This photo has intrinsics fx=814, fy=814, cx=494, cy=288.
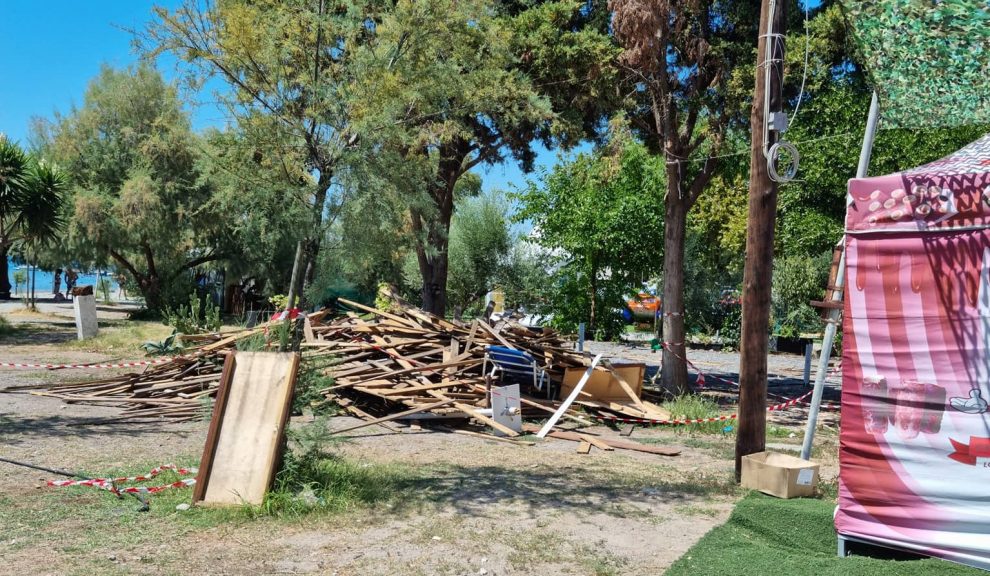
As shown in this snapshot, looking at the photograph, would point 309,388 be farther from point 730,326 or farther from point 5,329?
point 730,326

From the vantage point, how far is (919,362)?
5531mm

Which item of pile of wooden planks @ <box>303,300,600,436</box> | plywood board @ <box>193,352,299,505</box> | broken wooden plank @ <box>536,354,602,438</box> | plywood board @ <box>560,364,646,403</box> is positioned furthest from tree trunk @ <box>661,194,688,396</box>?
plywood board @ <box>193,352,299,505</box>

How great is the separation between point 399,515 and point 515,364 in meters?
6.54

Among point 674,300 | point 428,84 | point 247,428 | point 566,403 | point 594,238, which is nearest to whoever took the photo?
point 247,428

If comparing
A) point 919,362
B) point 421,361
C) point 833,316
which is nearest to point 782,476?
point 833,316

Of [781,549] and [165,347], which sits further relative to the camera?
[165,347]

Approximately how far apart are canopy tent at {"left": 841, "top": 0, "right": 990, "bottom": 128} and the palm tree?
22543 millimetres

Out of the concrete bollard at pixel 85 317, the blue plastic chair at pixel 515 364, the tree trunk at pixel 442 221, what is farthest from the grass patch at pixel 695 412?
the concrete bollard at pixel 85 317

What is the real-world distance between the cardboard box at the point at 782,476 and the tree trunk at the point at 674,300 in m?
7.40

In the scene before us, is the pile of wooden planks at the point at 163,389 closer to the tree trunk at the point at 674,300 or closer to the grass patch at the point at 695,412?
the grass patch at the point at 695,412

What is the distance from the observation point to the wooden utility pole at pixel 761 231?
26.3ft

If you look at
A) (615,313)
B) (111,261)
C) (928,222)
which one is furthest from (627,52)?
(111,261)

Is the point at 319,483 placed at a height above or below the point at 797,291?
below

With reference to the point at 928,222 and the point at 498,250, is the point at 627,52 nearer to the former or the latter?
the point at 928,222
